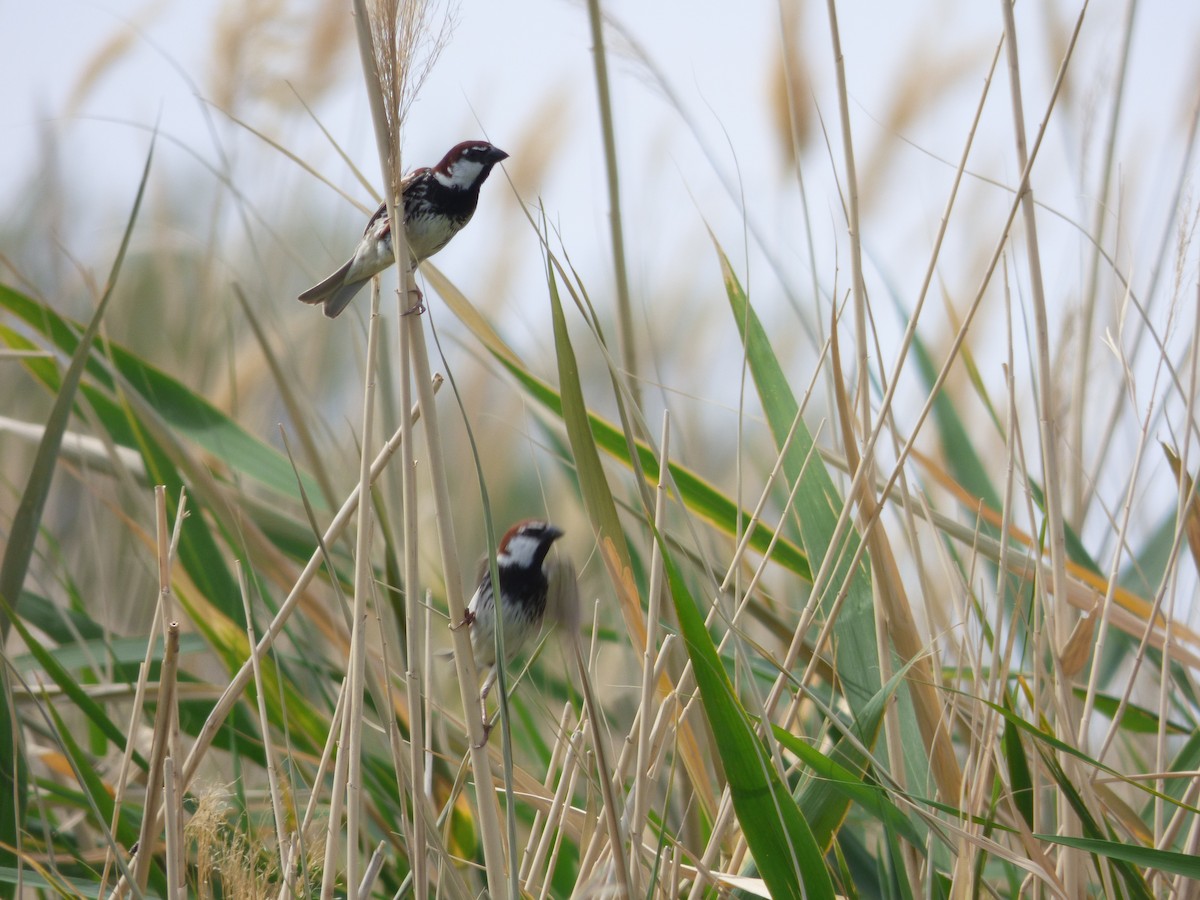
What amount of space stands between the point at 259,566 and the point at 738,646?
2.22ft

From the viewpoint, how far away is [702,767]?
106 centimetres

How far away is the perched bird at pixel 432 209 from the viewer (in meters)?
1.12

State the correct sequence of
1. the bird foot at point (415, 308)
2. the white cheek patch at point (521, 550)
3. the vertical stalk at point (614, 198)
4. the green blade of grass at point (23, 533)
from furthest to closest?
the vertical stalk at point (614, 198) < the white cheek patch at point (521, 550) < the green blade of grass at point (23, 533) < the bird foot at point (415, 308)

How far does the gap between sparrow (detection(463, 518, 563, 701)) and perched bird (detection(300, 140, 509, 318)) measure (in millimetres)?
303

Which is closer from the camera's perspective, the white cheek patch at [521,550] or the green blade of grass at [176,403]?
the white cheek patch at [521,550]

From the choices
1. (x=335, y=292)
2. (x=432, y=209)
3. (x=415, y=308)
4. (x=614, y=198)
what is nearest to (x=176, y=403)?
(x=335, y=292)

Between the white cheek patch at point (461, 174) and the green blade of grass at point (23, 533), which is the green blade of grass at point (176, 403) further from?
the white cheek patch at point (461, 174)

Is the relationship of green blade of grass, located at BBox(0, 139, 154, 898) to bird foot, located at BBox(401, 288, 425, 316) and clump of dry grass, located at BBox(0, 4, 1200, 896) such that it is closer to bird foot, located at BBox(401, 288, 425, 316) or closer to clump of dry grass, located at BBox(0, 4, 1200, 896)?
clump of dry grass, located at BBox(0, 4, 1200, 896)

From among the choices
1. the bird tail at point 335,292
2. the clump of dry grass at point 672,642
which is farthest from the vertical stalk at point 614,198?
the bird tail at point 335,292

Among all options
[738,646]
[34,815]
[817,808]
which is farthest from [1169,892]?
[34,815]

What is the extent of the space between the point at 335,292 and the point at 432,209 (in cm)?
20

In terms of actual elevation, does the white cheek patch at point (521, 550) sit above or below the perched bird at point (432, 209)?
below

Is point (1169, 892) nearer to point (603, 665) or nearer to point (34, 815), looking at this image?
point (603, 665)

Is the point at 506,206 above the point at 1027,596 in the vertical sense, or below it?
above
